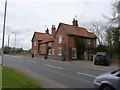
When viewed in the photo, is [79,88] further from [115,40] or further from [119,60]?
[115,40]

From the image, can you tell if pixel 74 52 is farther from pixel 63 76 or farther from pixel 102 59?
pixel 63 76

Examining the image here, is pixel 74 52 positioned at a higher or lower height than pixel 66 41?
lower

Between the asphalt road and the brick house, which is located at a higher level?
the brick house

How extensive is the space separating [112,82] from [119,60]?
17210 millimetres

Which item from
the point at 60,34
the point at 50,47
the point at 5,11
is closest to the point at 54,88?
the point at 5,11

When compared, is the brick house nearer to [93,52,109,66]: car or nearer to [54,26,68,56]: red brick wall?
[54,26,68,56]: red brick wall

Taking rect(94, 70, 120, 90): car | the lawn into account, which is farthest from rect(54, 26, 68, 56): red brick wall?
rect(94, 70, 120, 90): car

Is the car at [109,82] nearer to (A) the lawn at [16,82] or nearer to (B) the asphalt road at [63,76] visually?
(B) the asphalt road at [63,76]

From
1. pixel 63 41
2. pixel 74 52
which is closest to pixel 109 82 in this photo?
pixel 74 52

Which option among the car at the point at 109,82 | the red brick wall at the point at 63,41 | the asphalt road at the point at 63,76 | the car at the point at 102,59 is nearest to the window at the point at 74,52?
the red brick wall at the point at 63,41

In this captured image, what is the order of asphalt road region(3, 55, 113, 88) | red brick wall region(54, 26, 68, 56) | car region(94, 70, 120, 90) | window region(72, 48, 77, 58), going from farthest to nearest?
window region(72, 48, 77, 58) < red brick wall region(54, 26, 68, 56) < asphalt road region(3, 55, 113, 88) < car region(94, 70, 120, 90)

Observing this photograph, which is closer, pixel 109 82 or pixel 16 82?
pixel 109 82

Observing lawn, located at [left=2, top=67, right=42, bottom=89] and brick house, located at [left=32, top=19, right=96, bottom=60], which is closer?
lawn, located at [left=2, top=67, right=42, bottom=89]

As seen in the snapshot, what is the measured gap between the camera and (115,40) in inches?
861
